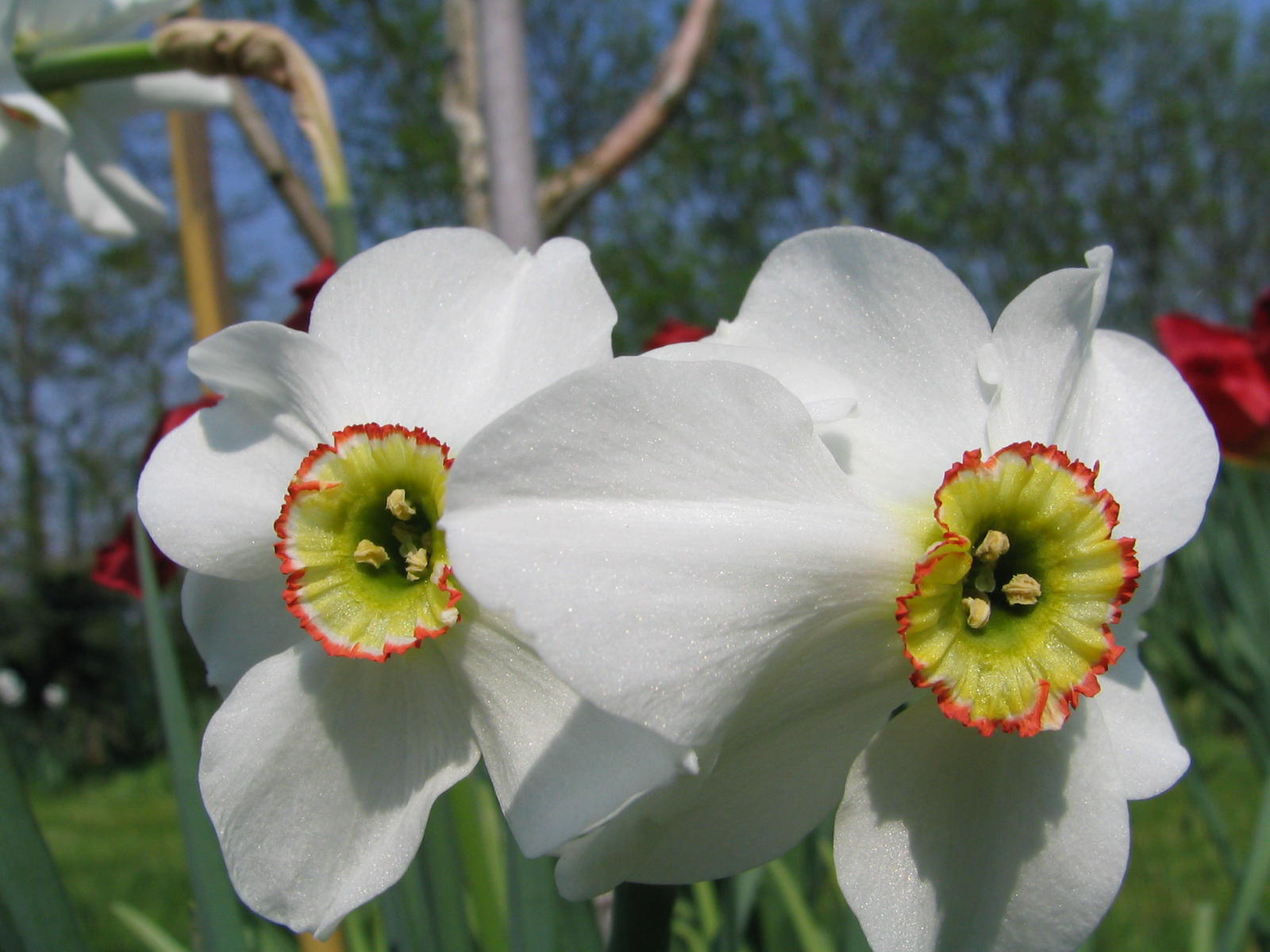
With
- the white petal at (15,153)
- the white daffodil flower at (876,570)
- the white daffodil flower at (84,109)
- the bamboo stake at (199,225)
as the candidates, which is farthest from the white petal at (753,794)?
the white petal at (15,153)

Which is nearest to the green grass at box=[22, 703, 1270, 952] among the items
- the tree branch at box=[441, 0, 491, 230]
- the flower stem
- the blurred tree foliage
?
the flower stem

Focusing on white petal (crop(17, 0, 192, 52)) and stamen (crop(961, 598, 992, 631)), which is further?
white petal (crop(17, 0, 192, 52))

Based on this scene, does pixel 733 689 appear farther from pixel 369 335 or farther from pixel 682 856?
pixel 369 335

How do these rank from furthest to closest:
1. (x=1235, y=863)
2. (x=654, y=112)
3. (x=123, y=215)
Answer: (x=654, y=112), (x=1235, y=863), (x=123, y=215)

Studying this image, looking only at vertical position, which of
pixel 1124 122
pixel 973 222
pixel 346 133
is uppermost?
pixel 346 133

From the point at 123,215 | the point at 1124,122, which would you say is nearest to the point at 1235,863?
the point at 123,215

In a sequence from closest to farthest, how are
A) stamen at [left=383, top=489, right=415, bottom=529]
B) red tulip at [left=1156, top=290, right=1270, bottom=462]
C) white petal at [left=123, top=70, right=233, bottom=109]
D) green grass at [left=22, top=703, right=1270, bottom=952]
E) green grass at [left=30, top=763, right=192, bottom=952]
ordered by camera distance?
stamen at [left=383, top=489, right=415, bottom=529]
white petal at [left=123, top=70, right=233, bottom=109]
red tulip at [left=1156, top=290, right=1270, bottom=462]
green grass at [left=22, top=703, right=1270, bottom=952]
green grass at [left=30, top=763, right=192, bottom=952]

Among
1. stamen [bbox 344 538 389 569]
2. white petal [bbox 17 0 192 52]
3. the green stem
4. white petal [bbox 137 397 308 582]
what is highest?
white petal [bbox 17 0 192 52]

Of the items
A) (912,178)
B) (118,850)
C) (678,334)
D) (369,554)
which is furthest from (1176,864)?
(912,178)

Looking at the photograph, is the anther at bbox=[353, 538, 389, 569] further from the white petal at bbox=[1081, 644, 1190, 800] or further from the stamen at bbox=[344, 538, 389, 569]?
the white petal at bbox=[1081, 644, 1190, 800]
